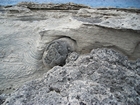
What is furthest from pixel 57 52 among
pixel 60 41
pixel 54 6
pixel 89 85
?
pixel 54 6

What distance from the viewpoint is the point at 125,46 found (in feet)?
4.33

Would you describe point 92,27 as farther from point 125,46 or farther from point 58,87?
point 58,87

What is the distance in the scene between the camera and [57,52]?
4.28 feet

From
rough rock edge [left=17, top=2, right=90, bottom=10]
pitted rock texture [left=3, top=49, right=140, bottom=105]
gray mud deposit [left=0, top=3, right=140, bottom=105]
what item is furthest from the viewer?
rough rock edge [left=17, top=2, right=90, bottom=10]

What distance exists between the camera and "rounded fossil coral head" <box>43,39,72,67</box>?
130cm

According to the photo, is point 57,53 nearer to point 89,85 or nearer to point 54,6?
point 89,85

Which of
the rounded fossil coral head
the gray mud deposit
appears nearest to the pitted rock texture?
the gray mud deposit

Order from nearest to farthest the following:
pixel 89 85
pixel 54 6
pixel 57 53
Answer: pixel 89 85 → pixel 57 53 → pixel 54 6

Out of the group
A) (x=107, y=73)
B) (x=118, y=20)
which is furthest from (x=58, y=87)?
(x=118, y=20)

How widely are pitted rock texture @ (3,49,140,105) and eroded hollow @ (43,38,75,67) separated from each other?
319mm

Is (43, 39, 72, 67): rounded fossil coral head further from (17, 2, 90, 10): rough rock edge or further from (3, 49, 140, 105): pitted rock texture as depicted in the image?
(17, 2, 90, 10): rough rock edge

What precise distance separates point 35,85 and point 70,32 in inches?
28.4

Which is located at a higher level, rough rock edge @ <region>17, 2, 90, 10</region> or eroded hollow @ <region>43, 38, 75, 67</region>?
rough rock edge @ <region>17, 2, 90, 10</region>

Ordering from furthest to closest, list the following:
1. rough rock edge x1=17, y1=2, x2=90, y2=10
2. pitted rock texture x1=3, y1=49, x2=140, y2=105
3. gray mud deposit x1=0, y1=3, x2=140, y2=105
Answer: rough rock edge x1=17, y1=2, x2=90, y2=10 → gray mud deposit x1=0, y1=3, x2=140, y2=105 → pitted rock texture x1=3, y1=49, x2=140, y2=105
